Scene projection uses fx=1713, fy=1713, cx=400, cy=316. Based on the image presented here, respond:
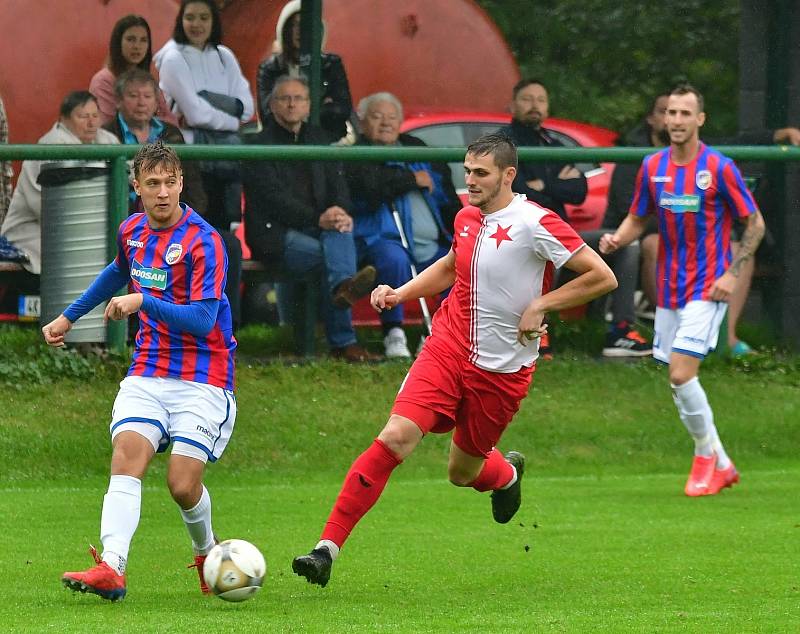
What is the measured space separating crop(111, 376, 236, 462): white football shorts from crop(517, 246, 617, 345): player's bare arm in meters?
1.34

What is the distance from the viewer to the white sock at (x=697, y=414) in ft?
33.4

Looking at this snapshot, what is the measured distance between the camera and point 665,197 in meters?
10.4

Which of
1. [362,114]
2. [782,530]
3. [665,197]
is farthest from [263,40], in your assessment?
[782,530]

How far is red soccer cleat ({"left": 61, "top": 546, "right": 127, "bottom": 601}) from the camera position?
6375mm

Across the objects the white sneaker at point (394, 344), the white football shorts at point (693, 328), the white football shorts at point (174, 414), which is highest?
the white football shorts at point (174, 414)

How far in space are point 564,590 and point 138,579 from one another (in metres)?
1.84

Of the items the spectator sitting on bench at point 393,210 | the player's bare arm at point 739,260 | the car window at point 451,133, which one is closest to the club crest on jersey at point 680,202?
the player's bare arm at point 739,260

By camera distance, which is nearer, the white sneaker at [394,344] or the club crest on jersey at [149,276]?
the club crest on jersey at [149,276]

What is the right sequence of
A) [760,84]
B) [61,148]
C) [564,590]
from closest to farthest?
[564,590] → [61,148] → [760,84]

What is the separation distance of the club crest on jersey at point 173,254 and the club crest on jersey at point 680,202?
4191mm

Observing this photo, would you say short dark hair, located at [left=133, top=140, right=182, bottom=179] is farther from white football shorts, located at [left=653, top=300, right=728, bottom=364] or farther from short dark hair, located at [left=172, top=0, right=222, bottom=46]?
short dark hair, located at [left=172, top=0, right=222, bottom=46]

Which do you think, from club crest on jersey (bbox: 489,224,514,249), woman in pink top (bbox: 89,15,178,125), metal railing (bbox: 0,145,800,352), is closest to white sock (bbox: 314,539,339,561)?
club crest on jersey (bbox: 489,224,514,249)

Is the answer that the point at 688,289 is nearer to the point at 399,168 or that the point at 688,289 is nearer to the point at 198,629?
the point at 399,168

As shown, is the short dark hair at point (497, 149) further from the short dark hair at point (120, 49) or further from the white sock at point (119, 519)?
the short dark hair at point (120, 49)
